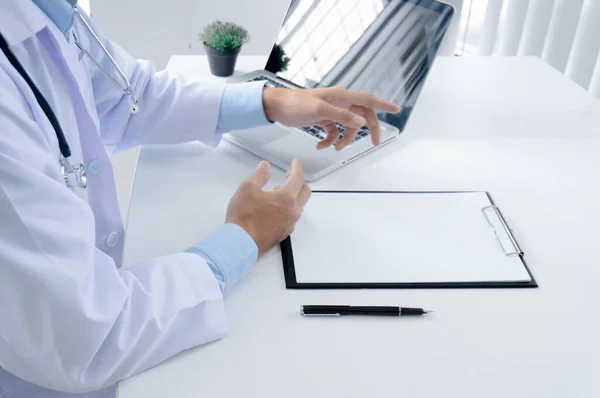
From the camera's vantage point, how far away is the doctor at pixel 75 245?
2.11 ft

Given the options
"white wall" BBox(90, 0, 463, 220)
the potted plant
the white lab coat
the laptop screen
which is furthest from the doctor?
"white wall" BBox(90, 0, 463, 220)

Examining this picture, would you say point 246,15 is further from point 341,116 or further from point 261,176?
point 261,176

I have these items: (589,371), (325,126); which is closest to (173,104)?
(325,126)

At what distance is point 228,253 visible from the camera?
2.65ft

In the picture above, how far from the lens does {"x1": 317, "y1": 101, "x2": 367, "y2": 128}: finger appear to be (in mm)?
1054

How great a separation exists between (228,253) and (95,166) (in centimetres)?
26

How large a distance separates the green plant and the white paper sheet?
21.2 inches

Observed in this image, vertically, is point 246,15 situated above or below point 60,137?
below

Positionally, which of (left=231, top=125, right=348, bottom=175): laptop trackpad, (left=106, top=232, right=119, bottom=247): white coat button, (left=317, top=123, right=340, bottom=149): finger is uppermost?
(left=317, top=123, right=340, bottom=149): finger

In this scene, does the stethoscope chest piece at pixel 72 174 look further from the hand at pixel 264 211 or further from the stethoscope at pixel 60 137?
the hand at pixel 264 211

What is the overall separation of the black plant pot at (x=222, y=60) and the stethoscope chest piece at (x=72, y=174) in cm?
63

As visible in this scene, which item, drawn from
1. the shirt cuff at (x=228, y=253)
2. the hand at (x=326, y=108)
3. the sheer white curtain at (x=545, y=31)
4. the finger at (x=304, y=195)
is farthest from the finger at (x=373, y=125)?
the sheer white curtain at (x=545, y=31)

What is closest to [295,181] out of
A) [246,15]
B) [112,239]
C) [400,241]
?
[400,241]

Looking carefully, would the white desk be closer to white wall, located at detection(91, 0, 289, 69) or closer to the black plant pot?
the black plant pot
